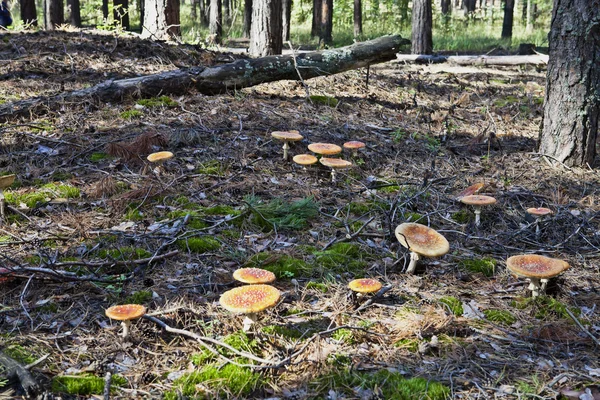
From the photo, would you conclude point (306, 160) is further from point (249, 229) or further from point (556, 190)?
point (556, 190)

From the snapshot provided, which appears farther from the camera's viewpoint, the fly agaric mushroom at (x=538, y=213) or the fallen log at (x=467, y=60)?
the fallen log at (x=467, y=60)

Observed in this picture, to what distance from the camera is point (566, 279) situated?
4816 mm

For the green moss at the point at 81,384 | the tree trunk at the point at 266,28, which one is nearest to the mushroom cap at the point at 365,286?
the green moss at the point at 81,384

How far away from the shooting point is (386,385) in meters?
3.37

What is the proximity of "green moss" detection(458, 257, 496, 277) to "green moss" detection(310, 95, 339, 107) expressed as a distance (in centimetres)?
521

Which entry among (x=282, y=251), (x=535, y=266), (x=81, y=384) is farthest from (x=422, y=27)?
(x=81, y=384)

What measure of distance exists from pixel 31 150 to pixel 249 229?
3.54 metres

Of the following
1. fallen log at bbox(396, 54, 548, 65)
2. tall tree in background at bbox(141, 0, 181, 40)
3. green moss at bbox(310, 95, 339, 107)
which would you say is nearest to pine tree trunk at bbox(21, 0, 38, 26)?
tall tree in background at bbox(141, 0, 181, 40)

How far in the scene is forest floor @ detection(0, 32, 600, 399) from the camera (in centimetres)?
348

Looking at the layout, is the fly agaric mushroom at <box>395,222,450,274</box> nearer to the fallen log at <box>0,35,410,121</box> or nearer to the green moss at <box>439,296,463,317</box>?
the green moss at <box>439,296,463,317</box>

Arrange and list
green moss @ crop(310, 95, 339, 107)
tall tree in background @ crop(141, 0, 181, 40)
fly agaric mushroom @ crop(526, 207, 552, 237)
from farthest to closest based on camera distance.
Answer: tall tree in background @ crop(141, 0, 181, 40) < green moss @ crop(310, 95, 339, 107) < fly agaric mushroom @ crop(526, 207, 552, 237)

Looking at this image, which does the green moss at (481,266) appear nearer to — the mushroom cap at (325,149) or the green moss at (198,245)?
the mushroom cap at (325,149)

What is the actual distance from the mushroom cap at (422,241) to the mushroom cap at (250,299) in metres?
1.32

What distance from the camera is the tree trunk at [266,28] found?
11.2 meters
